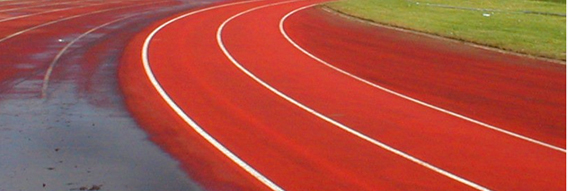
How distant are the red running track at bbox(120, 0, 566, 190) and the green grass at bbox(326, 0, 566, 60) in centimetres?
537

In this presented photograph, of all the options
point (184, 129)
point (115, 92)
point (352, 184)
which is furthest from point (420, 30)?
point (352, 184)

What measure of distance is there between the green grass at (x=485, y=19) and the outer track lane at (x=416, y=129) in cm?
648

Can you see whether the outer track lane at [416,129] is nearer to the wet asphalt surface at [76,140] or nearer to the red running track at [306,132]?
the red running track at [306,132]

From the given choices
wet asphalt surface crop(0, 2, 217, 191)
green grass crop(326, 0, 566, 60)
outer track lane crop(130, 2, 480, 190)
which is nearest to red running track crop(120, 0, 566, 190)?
outer track lane crop(130, 2, 480, 190)

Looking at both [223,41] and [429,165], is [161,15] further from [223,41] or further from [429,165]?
[429,165]

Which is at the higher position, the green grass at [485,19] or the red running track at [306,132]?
the red running track at [306,132]

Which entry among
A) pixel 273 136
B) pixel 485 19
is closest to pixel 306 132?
pixel 273 136

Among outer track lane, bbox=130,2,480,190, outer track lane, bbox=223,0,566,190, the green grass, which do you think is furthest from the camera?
the green grass

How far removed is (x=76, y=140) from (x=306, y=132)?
3.80 m

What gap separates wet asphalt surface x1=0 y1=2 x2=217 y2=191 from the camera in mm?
11906

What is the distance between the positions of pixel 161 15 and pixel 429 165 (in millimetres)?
25087

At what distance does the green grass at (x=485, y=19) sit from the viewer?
26.2m

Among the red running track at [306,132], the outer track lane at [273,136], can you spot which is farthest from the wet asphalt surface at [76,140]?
the outer track lane at [273,136]

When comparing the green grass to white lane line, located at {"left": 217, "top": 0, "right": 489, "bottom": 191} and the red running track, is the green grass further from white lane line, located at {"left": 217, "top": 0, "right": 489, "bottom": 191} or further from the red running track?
white lane line, located at {"left": 217, "top": 0, "right": 489, "bottom": 191}
